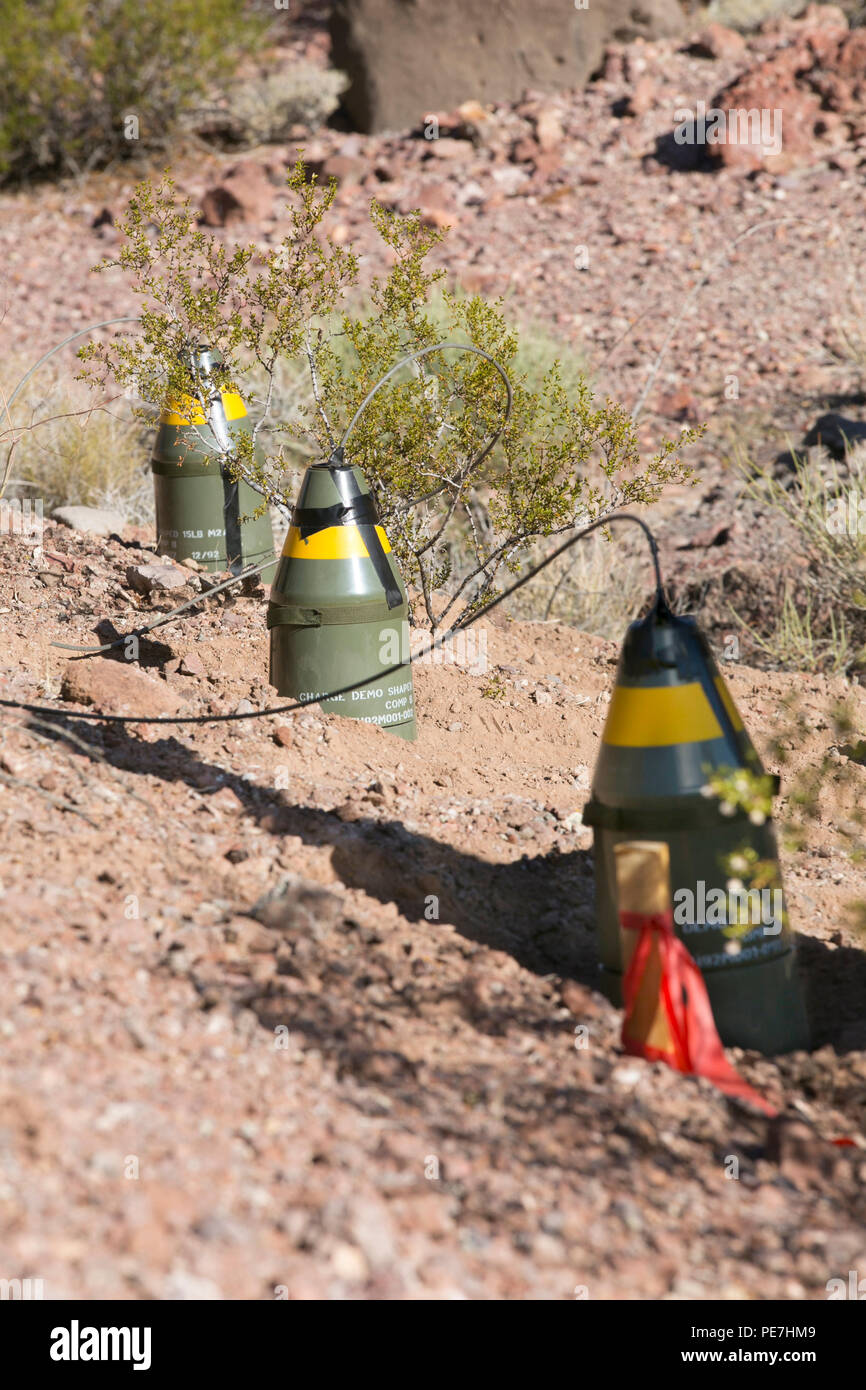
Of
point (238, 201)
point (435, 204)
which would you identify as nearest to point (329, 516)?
A: point (435, 204)

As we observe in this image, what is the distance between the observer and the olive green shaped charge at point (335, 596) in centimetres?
359

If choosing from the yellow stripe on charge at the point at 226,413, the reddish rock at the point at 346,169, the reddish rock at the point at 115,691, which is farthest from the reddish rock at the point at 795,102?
the reddish rock at the point at 115,691

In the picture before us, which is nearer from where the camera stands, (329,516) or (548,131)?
(329,516)

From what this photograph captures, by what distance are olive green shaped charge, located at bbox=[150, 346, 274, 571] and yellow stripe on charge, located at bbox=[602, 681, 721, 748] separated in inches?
108

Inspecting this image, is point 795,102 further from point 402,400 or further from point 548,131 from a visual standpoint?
point 402,400

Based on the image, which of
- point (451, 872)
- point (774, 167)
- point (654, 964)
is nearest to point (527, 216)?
point (774, 167)

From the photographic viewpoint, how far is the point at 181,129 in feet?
44.9

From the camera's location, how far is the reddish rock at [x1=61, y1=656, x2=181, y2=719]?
12.0 ft

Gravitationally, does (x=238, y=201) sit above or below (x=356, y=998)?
above

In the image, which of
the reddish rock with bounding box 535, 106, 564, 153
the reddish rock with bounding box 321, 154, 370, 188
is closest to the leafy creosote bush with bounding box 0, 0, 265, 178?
the reddish rock with bounding box 321, 154, 370, 188

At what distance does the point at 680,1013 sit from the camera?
2275 millimetres

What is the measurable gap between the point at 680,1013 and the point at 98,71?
13.5 metres

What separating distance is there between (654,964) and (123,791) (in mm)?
1407

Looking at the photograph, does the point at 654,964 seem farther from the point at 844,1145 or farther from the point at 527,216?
the point at 527,216
